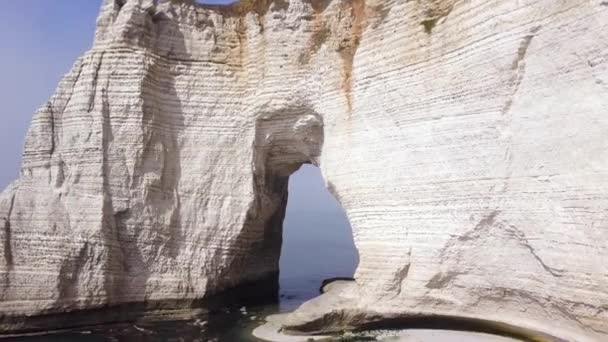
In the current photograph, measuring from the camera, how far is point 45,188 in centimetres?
1114

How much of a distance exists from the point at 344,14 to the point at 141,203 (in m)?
5.82

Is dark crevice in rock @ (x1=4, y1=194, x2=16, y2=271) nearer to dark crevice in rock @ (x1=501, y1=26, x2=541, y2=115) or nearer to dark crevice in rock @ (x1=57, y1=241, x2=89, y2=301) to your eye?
dark crevice in rock @ (x1=57, y1=241, x2=89, y2=301)

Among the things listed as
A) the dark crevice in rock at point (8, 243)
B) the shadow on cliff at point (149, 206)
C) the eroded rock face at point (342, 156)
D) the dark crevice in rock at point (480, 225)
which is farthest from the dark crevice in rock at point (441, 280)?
the dark crevice in rock at point (8, 243)

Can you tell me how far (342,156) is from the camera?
1037 centimetres

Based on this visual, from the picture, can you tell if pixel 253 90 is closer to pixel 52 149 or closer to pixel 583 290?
pixel 52 149

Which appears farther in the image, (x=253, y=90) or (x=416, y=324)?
(x=253, y=90)

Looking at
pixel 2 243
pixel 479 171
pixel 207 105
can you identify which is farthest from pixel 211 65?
pixel 479 171

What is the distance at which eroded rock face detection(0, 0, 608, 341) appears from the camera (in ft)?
22.6

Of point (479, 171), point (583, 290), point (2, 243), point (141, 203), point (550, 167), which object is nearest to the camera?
point (583, 290)

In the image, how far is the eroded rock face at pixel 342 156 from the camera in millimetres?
6898

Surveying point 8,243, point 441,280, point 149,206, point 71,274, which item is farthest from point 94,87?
point 441,280

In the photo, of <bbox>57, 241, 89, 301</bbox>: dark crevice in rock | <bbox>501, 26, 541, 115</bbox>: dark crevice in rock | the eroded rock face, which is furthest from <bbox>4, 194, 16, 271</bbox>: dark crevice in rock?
<bbox>501, 26, 541, 115</bbox>: dark crevice in rock

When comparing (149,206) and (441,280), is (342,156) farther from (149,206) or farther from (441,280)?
(149,206)

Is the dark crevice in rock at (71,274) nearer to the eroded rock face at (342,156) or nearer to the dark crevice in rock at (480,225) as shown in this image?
the eroded rock face at (342,156)
